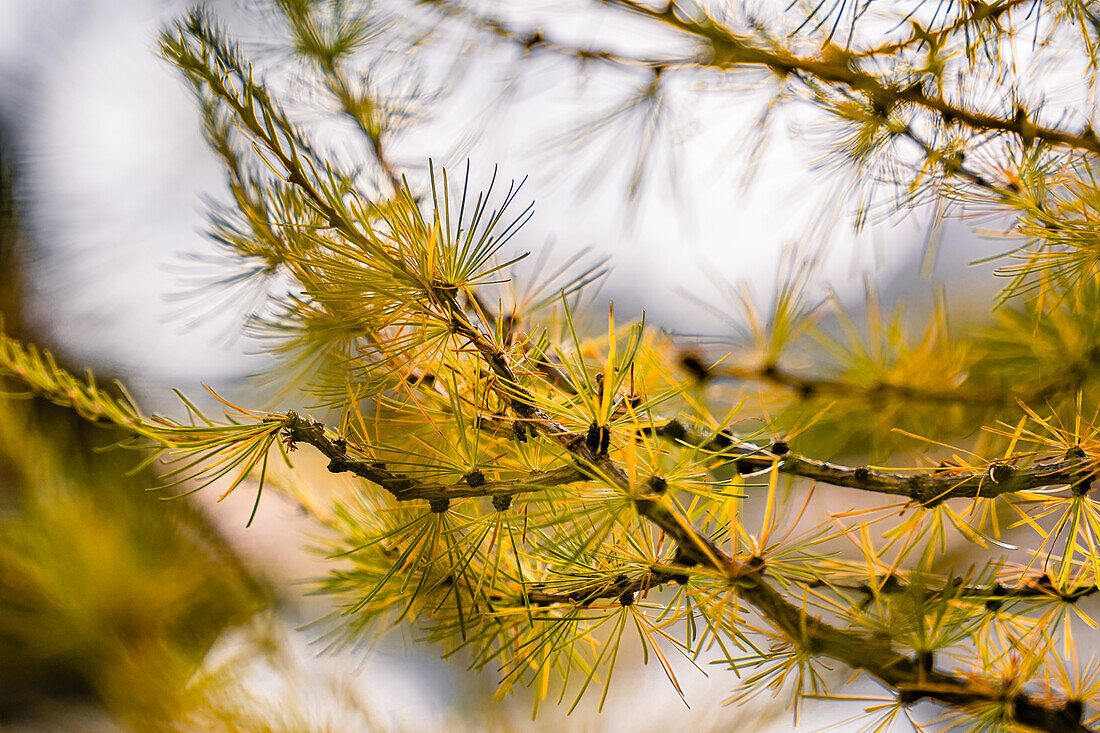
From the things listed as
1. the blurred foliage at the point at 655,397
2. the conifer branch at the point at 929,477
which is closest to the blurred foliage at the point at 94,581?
the blurred foliage at the point at 655,397

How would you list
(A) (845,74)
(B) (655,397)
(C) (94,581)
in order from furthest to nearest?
1. (C) (94,581)
2. (A) (845,74)
3. (B) (655,397)

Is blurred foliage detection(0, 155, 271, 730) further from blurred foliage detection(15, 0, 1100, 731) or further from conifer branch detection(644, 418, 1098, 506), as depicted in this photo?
conifer branch detection(644, 418, 1098, 506)

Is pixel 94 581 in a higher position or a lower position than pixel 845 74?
lower

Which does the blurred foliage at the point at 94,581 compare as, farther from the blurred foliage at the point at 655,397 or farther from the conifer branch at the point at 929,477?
the conifer branch at the point at 929,477

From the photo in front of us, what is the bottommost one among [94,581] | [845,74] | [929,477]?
[94,581]

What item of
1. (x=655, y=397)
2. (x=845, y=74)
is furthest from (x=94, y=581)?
(x=845, y=74)

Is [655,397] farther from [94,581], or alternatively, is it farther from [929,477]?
[94,581]

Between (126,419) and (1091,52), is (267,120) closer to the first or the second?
(126,419)

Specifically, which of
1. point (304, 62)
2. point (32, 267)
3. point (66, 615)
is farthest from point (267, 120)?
point (32, 267)

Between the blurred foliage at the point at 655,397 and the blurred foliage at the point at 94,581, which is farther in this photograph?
the blurred foliage at the point at 94,581

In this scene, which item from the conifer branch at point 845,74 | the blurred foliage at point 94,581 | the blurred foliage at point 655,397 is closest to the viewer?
the blurred foliage at point 655,397

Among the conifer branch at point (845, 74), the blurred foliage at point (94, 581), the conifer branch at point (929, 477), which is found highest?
the conifer branch at point (845, 74)
